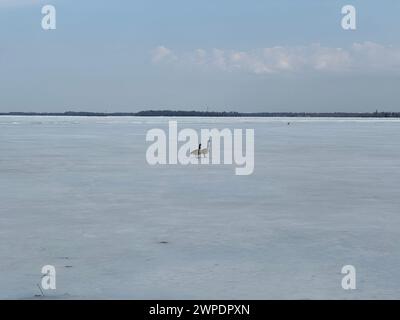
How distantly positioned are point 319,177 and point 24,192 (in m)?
4.66

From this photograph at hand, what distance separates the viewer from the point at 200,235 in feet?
16.8

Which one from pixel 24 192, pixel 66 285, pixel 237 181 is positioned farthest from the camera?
pixel 237 181

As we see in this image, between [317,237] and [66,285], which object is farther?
[317,237]

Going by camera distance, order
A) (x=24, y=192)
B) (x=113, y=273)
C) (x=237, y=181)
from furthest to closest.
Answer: (x=237, y=181), (x=24, y=192), (x=113, y=273)

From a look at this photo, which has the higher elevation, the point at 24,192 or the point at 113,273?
the point at 24,192

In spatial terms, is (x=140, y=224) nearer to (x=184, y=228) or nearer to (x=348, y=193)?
(x=184, y=228)

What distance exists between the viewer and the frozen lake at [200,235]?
147 inches

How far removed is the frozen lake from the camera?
3723mm

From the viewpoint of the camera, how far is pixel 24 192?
7.68m
